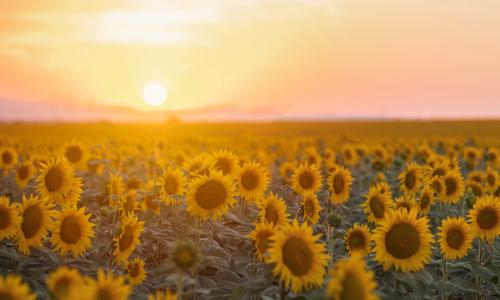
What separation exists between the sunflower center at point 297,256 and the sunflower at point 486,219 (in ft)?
11.6

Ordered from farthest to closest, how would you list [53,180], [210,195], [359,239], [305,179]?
[305,179], [53,180], [210,195], [359,239]

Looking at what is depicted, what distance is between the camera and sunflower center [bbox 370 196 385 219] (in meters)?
7.07

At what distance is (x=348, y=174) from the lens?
8578 millimetres

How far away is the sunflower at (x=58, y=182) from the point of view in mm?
6691

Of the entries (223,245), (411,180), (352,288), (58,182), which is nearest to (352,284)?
(352,288)

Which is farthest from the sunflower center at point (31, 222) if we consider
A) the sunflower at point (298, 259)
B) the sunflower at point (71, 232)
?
the sunflower at point (298, 259)

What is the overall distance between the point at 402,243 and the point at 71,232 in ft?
10.1

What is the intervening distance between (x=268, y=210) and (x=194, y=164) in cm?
193

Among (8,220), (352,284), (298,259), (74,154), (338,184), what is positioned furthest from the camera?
(74,154)

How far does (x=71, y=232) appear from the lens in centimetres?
541

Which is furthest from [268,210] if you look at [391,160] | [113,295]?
[391,160]

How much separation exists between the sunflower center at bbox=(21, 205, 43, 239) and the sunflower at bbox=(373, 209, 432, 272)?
314 centimetres

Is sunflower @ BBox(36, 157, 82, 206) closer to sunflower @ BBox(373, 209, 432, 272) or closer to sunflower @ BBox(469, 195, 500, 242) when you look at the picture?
sunflower @ BBox(373, 209, 432, 272)

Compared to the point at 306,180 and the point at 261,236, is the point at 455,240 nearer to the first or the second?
the point at 306,180
